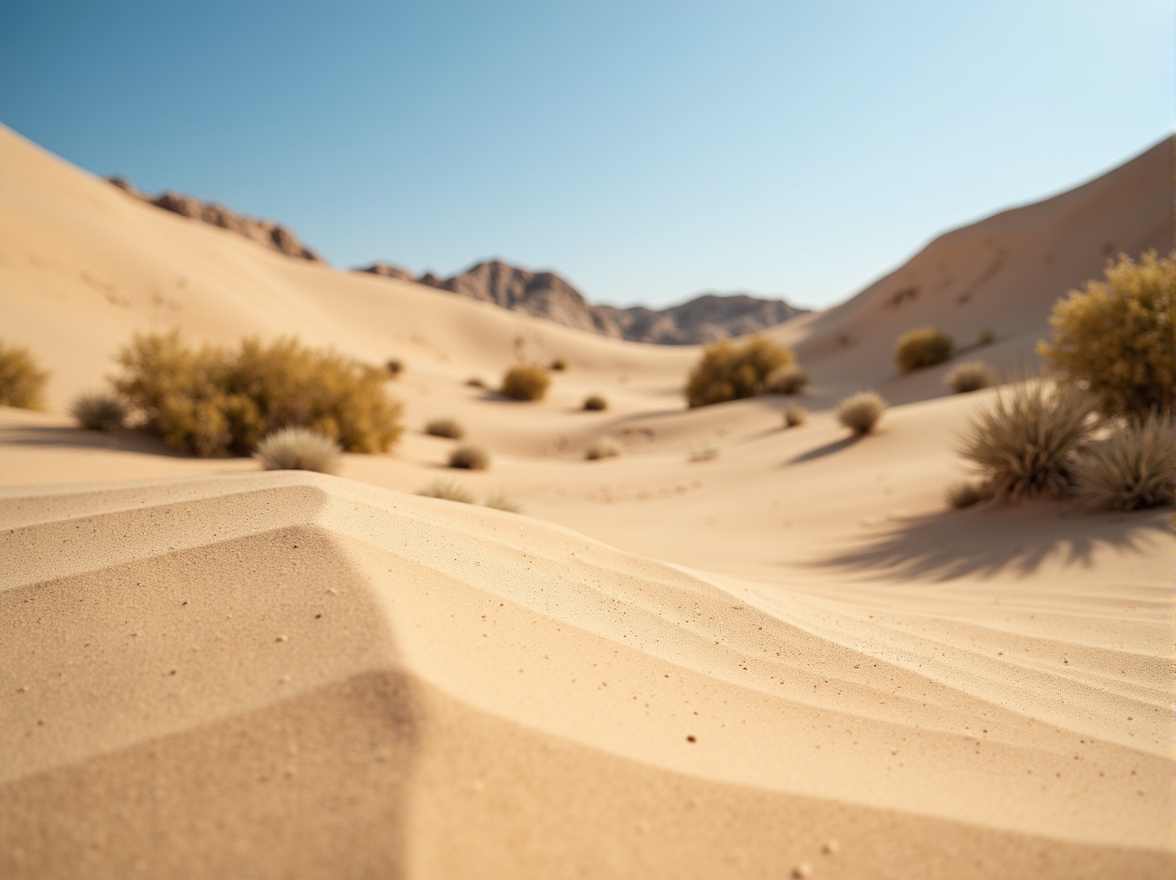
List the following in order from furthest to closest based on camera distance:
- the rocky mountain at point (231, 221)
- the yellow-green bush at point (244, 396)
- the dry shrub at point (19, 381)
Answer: the rocky mountain at point (231, 221) < the dry shrub at point (19, 381) < the yellow-green bush at point (244, 396)

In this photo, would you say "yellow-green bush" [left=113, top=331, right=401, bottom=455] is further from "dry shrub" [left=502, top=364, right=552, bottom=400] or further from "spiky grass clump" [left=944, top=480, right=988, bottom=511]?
"dry shrub" [left=502, top=364, right=552, bottom=400]

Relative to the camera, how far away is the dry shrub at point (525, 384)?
2577cm

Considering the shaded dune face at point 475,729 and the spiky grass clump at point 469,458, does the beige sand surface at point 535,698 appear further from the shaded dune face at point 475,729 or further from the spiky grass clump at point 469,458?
the spiky grass clump at point 469,458

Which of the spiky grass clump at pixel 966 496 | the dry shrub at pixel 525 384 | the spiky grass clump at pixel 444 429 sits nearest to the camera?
the spiky grass clump at pixel 966 496

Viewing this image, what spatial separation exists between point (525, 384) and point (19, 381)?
1743 cm

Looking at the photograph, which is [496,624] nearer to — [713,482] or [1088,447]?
[1088,447]

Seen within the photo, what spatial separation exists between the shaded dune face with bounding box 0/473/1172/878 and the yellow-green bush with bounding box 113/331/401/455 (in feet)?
18.1

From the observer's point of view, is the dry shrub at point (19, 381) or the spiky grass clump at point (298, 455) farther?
Result: the dry shrub at point (19, 381)

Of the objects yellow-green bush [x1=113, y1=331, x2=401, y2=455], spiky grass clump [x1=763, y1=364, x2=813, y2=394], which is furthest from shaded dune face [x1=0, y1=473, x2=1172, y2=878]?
spiky grass clump [x1=763, y1=364, x2=813, y2=394]

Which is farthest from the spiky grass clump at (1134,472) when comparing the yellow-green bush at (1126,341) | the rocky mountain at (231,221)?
the rocky mountain at (231,221)

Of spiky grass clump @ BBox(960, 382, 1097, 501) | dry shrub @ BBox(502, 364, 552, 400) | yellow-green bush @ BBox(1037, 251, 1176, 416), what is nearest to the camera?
spiky grass clump @ BBox(960, 382, 1097, 501)

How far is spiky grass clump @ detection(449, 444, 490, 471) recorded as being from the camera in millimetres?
10461

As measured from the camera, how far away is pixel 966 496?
663cm

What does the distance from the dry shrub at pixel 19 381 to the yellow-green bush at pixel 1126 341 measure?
13057 millimetres
